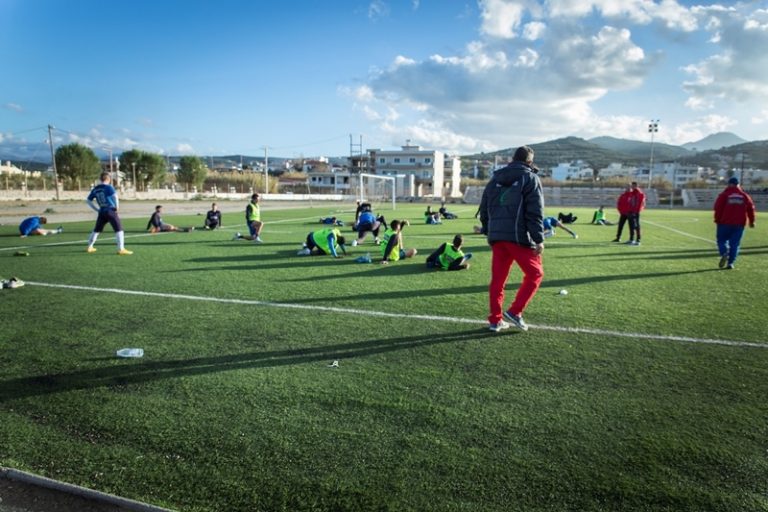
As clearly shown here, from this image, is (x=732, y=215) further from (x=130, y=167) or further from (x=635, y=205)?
(x=130, y=167)

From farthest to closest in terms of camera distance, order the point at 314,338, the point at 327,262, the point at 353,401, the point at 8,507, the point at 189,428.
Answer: the point at 327,262
the point at 314,338
the point at 353,401
the point at 189,428
the point at 8,507

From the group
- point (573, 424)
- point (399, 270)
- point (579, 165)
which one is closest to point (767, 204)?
point (399, 270)

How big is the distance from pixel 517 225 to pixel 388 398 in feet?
8.21

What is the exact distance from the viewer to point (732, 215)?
385 inches

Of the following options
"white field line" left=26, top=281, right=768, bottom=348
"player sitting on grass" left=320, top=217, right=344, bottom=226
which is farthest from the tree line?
"white field line" left=26, top=281, right=768, bottom=348

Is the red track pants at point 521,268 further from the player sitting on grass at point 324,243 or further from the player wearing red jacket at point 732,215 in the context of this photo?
the player wearing red jacket at point 732,215

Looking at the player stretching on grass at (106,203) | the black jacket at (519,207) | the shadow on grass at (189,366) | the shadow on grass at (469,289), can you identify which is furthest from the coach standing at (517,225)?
the player stretching on grass at (106,203)

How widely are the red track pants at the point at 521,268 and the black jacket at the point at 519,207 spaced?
11cm

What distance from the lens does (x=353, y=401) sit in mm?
3545

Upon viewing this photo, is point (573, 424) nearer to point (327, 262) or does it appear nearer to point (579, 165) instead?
point (327, 262)

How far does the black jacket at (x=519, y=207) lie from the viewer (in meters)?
5.01

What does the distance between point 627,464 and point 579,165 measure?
185268mm

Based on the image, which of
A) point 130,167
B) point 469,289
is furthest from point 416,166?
point 469,289

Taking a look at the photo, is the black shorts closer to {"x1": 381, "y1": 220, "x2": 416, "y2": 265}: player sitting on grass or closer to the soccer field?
the soccer field
